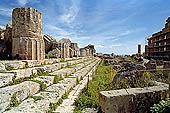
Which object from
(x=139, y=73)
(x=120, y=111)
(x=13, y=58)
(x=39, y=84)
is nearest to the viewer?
(x=120, y=111)

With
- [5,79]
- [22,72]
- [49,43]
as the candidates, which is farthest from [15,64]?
[49,43]

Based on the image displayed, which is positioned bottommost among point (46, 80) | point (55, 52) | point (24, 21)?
point (46, 80)

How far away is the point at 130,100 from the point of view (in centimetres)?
335

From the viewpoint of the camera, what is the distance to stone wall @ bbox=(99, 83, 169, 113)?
10.5 feet

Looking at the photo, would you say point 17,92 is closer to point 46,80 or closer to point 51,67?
point 46,80

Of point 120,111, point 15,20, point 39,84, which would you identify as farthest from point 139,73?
point 15,20

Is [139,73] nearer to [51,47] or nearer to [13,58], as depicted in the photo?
[13,58]

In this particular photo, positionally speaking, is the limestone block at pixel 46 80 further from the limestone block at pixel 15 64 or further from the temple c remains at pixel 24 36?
the temple c remains at pixel 24 36

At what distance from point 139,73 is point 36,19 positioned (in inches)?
193

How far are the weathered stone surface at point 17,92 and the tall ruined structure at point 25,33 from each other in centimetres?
249

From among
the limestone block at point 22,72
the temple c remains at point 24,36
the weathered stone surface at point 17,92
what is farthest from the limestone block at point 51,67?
the weathered stone surface at point 17,92

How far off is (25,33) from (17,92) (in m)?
3.70

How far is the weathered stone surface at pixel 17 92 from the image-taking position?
2.65m

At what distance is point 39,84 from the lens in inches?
163
